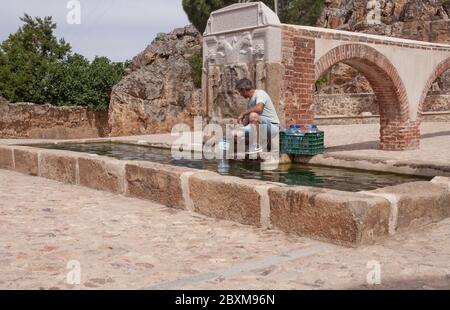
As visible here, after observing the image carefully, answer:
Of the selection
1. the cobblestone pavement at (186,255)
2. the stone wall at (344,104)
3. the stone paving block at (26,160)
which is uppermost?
the stone wall at (344,104)

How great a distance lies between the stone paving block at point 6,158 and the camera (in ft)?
26.2

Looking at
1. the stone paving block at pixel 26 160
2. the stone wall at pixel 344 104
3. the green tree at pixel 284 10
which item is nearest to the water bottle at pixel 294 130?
the stone paving block at pixel 26 160

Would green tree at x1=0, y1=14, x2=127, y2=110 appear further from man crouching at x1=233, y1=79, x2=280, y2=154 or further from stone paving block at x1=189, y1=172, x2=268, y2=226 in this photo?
stone paving block at x1=189, y1=172, x2=268, y2=226

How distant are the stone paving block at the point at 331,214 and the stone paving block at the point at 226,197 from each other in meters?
0.23

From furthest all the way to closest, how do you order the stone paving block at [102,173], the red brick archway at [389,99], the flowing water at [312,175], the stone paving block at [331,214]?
the red brick archway at [389,99] < the flowing water at [312,175] < the stone paving block at [102,173] < the stone paving block at [331,214]

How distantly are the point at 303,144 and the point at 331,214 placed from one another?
4478 millimetres

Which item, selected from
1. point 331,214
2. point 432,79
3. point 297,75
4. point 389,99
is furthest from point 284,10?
point 331,214

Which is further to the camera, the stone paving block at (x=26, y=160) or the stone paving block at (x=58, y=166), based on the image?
the stone paving block at (x=26, y=160)

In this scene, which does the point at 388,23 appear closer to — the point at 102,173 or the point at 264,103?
the point at 264,103

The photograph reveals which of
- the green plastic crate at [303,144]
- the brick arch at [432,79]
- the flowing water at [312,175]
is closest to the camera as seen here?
the flowing water at [312,175]

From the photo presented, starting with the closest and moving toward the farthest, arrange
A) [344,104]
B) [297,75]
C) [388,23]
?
[297,75] < [344,104] < [388,23]

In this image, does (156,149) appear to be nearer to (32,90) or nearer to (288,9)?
(32,90)

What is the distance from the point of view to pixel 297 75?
9.51m

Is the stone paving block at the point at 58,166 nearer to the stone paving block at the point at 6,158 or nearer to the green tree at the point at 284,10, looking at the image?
the stone paving block at the point at 6,158
